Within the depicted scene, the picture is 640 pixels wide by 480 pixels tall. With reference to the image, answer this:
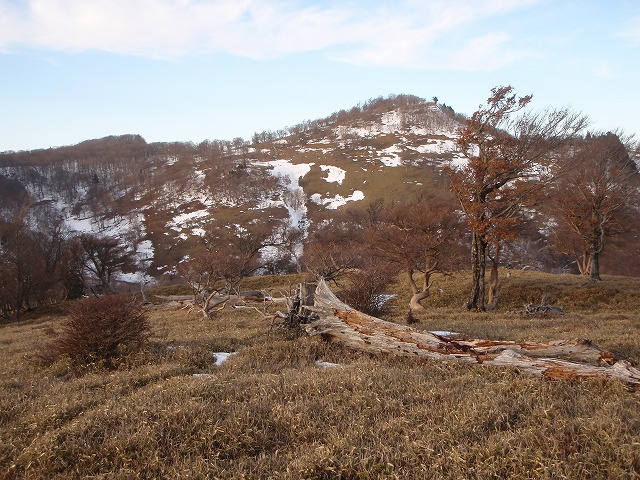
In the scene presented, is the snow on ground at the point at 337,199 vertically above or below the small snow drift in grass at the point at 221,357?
below

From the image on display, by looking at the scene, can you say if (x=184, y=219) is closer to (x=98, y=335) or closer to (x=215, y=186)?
(x=215, y=186)

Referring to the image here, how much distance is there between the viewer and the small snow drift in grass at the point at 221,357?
8.44 metres

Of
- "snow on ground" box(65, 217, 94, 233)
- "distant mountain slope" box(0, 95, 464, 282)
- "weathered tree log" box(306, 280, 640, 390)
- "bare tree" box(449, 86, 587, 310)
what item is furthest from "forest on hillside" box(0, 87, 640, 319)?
"snow on ground" box(65, 217, 94, 233)

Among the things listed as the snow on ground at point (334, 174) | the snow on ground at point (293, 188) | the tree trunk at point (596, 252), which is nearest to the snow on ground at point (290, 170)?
the snow on ground at point (293, 188)

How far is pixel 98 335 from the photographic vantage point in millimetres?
8945

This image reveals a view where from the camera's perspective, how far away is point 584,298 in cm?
2358

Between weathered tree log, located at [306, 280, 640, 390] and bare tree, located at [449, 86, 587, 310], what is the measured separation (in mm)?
11800

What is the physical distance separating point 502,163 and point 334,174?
11372 cm

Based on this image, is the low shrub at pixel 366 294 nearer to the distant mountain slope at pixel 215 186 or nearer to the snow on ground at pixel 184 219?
the distant mountain slope at pixel 215 186

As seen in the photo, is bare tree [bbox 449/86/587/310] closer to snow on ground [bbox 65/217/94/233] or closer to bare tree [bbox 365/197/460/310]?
bare tree [bbox 365/197/460/310]

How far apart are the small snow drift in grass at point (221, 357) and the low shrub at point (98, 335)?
1.92 meters

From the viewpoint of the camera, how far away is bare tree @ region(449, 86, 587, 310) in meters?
18.5

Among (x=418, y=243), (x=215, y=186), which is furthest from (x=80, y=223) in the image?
(x=418, y=243)

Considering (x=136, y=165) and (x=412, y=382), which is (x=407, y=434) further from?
(x=136, y=165)
